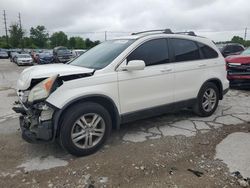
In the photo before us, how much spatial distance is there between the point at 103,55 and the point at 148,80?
92cm

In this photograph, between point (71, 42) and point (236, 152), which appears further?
point (71, 42)

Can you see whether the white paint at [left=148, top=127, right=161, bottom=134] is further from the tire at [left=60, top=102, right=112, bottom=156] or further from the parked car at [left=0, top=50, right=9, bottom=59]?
the parked car at [left=0, top=50, right=9, bottom=59]

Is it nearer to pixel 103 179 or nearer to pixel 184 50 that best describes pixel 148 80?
pixel 184 50

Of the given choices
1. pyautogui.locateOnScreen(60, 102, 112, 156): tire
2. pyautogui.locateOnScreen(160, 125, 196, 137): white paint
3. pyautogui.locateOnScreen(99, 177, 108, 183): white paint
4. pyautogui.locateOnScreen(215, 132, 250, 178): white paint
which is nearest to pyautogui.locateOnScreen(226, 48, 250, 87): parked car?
pyautogui.locateOnScreen(215, 132, 250, 178): white paint

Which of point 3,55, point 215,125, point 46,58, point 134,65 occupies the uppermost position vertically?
point 3,55

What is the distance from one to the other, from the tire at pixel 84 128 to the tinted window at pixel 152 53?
107 centimetres

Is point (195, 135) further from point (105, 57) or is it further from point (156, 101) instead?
point (105, 57)

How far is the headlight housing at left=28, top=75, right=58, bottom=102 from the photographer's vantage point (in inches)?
133

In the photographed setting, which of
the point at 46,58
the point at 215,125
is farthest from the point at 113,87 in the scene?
the point at 46,58

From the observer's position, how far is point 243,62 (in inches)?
325

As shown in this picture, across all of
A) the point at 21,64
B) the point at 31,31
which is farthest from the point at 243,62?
the point at 31,31

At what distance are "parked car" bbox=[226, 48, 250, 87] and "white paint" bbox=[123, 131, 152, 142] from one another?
519 centimetres

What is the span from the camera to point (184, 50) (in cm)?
496

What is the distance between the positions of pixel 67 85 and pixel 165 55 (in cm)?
203
